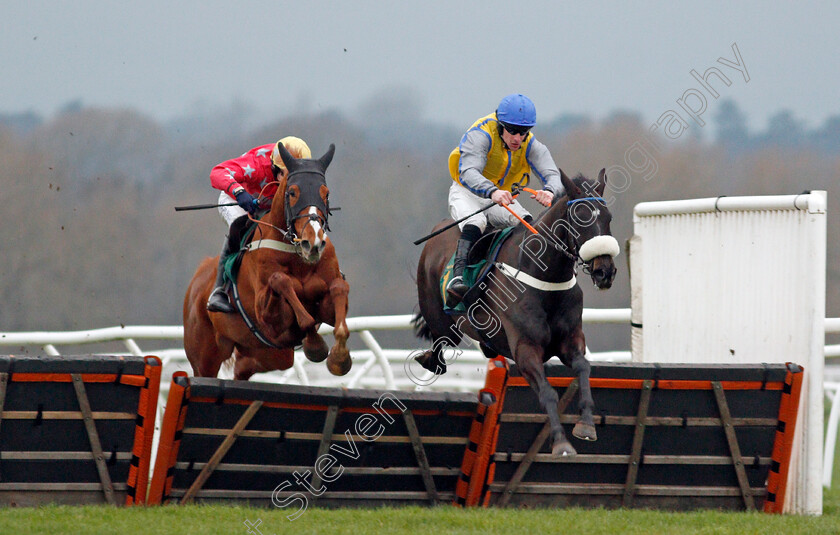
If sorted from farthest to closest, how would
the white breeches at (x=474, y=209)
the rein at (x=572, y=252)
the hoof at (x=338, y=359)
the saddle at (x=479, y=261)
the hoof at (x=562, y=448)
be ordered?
the white breeches at (x=474, y=209)
the saddle at (x=479, y=261)
the hoof at (x=338, y=359)
the rein at (x=572, y=252)
the hoof at (x=562, y=448)

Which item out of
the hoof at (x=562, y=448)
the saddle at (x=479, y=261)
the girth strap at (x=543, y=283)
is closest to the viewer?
the hoof at (x=562, y=448)

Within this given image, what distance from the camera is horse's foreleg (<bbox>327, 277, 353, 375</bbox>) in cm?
613

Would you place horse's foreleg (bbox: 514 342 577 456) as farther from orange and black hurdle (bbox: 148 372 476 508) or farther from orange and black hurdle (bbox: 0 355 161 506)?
orange and black hurdle (bbox: 0 355 161 506)

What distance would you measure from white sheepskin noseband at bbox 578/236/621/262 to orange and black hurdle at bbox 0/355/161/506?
2.55 m

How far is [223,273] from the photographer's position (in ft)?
23.8

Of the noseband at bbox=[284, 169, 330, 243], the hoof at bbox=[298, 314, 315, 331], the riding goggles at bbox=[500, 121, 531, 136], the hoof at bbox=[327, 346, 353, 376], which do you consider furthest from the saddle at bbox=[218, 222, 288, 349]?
the riding goggles at bbox=[500, 121, 531, 136]

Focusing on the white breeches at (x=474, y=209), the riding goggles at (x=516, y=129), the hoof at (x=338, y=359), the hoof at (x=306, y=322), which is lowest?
the hoof at (x=338, y=359)

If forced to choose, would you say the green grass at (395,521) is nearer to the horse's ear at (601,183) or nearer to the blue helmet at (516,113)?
the horse's ear at (601,183)

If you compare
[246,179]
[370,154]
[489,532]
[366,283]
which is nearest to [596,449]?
[489,532]

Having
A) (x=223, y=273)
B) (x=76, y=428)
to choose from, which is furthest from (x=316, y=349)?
(x=76, y=428)

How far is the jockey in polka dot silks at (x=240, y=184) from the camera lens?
6977 millimetres

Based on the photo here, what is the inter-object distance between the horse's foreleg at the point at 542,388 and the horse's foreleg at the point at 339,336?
1014 millimetres

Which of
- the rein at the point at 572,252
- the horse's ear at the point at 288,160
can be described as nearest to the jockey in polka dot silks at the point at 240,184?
the horse's ear at the point at 288,160

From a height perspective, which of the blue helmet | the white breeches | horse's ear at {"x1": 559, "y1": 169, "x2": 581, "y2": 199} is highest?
the blue helmet
